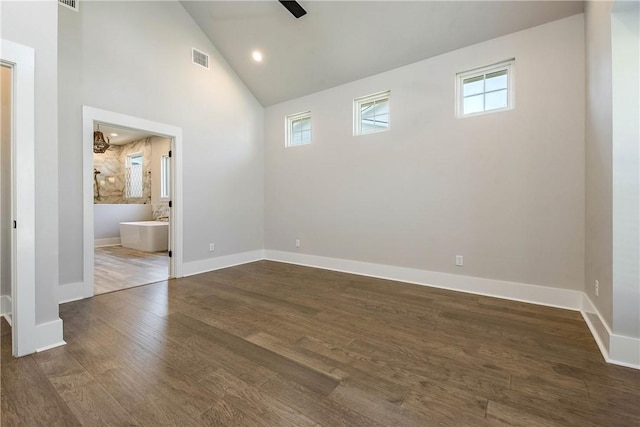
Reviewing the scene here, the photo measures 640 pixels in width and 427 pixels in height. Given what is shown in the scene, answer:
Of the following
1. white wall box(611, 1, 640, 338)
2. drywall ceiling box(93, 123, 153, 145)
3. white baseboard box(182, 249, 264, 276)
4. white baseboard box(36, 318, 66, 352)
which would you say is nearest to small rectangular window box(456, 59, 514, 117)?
white wall box(611, 1, 640, 338)

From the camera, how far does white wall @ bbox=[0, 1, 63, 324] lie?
1.84 metres

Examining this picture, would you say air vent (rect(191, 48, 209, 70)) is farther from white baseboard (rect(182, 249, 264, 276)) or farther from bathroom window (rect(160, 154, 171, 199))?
bathroom window (rect(160, 154, 171, 199))

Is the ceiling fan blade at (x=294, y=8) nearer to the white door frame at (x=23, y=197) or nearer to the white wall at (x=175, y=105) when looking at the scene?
the white wall at (x=175, y=105)

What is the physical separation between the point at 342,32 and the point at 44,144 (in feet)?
11.0

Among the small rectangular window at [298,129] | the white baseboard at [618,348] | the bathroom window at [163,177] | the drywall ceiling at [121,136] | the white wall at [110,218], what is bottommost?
the white baseboard at [618,348]

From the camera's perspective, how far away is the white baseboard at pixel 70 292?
2846 mm

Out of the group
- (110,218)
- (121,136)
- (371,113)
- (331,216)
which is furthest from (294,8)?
(121,136)

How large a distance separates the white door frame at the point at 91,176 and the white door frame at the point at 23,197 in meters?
1.31

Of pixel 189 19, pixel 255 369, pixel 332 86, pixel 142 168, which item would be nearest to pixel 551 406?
pixel 255 369

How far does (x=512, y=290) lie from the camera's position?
2.98 meters

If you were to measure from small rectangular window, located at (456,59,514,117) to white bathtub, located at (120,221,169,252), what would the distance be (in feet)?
20.7

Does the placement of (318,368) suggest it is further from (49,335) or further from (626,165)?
(626,165)

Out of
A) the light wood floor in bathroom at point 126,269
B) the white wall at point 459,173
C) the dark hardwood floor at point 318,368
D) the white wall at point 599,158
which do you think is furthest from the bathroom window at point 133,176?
the white wall at point 599,158

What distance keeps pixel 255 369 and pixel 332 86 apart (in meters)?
4.03
